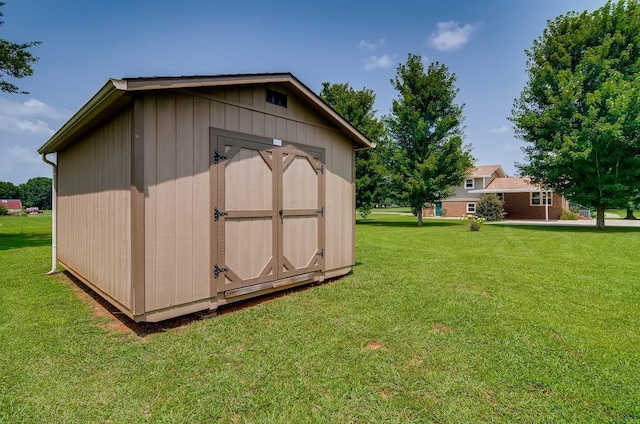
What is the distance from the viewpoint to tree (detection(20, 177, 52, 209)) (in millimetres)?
71781

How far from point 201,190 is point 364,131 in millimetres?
20603

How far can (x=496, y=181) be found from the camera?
98.0ft

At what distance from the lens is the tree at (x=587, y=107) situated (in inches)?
556

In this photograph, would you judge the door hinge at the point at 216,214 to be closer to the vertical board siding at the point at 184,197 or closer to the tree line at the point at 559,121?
the vertical board siding at the point at 184,197

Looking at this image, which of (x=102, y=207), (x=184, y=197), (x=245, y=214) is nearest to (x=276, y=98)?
(x=245, y=214)

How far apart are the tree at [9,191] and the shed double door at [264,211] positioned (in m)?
96.3

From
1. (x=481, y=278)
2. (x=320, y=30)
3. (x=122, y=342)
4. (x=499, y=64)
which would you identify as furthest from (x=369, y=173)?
(x=122, y=342)

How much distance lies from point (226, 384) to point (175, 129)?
9.50ft

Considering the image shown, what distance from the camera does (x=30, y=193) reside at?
73625 millimetres

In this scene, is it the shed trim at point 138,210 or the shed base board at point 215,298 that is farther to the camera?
the shed base board at point 215,298

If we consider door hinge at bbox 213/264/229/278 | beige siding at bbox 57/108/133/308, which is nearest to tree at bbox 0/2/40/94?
beige siding at bbox 57/108/133/308

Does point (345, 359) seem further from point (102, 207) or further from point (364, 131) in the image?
point (364, 131)

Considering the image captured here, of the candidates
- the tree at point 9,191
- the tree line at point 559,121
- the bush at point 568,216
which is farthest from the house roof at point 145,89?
the tree at point 9,191

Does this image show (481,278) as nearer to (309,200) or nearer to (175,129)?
(309,200)
